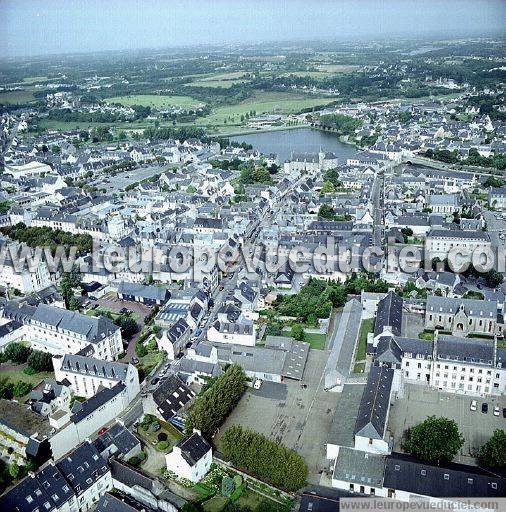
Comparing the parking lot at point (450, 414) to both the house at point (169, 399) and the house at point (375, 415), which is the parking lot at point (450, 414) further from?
the house at point (169, 399)

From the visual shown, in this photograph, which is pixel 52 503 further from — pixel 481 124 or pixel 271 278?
pixel 481 124

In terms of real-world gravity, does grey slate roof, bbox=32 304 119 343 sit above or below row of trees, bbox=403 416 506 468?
above

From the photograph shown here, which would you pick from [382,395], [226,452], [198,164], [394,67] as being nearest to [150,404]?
[226,452]

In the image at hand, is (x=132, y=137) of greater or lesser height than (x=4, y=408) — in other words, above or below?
above

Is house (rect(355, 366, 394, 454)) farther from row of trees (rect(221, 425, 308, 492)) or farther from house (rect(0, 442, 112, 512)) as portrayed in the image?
Result: house (rect(0, 442, 112, 512))

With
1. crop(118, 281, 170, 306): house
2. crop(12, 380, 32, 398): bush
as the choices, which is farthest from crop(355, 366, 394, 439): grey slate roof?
crop(12, 380, 32, 398): bush

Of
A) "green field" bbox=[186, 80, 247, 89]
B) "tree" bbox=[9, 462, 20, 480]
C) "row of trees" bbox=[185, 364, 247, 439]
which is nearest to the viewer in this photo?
"tree" bbox=[9, 462, 20, 480]
